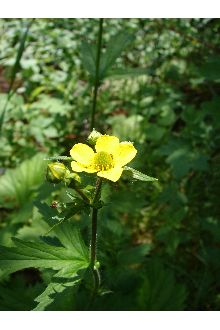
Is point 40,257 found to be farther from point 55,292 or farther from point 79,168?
point 79,168

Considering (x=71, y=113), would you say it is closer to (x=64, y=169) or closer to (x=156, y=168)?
(x=156, y=168)

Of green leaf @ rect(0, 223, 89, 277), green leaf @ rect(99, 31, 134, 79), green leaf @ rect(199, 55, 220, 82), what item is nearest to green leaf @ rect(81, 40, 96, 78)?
green leaf @ rect(99, 31, 134, 79)

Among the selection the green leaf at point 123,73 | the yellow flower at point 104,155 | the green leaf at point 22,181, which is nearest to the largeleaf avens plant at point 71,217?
the yellow flower at point 104,155

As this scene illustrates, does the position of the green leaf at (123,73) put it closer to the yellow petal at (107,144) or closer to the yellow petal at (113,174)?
the yellow petal at (107,144)

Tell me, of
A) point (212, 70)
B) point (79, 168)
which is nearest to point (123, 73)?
point (212, 70)

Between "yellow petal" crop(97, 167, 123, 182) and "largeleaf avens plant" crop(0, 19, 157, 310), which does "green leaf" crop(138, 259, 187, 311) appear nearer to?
"largeleaf avens plant" crop(0, 19, 157, 310)
